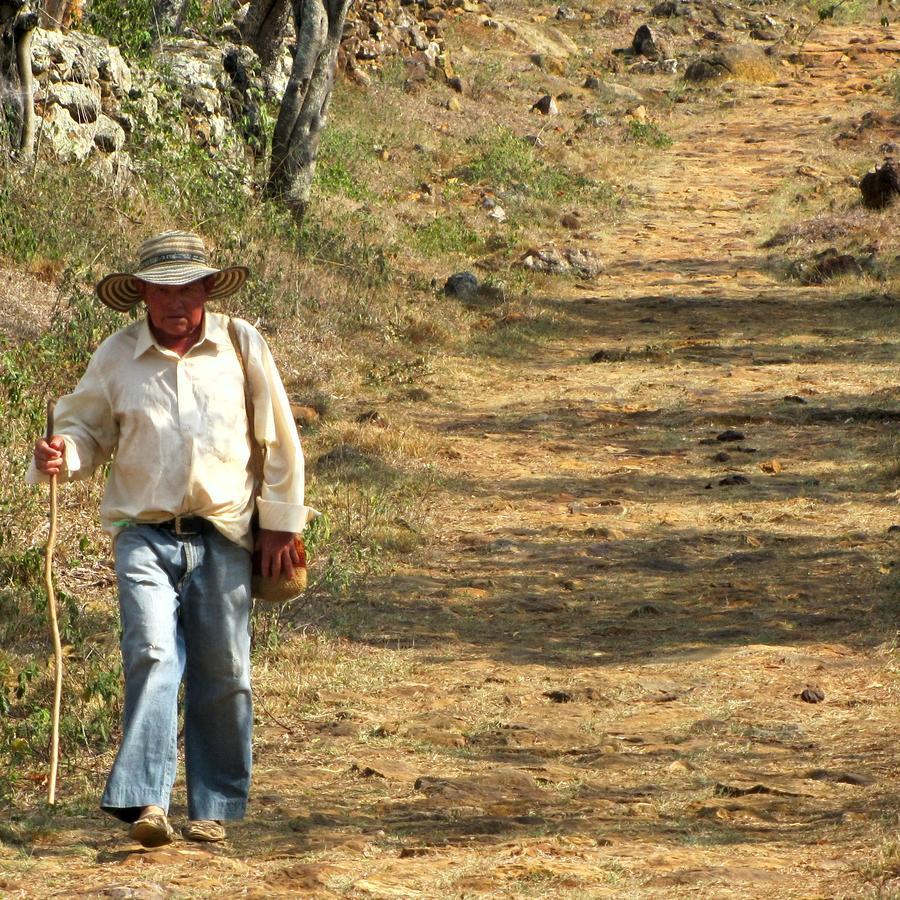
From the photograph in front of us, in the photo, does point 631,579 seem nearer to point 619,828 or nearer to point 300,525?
point 619,828

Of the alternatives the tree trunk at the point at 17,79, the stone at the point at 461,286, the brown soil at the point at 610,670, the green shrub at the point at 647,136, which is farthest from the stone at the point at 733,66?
the tree trunk at the point at 17,79

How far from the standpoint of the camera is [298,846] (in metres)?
4.53

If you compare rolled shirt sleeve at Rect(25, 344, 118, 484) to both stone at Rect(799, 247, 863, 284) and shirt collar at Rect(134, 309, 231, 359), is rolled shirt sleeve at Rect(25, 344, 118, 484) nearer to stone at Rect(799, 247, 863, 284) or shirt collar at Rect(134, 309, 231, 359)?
shirt collar at Rect(134, 309, 231, 359)

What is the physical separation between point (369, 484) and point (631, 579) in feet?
5.68

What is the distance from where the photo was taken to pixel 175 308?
4379mm

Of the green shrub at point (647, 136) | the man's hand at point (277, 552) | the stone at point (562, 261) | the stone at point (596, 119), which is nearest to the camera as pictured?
the man's hand at point (277, 552)

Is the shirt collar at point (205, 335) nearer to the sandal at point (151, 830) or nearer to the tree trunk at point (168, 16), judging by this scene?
the sandal at point (151, 830)

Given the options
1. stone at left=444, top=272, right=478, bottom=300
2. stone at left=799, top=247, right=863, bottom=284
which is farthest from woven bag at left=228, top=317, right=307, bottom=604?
stone at left=799, top=247, right=863, bottom=284

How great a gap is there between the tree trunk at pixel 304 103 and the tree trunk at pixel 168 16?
4.55 ft

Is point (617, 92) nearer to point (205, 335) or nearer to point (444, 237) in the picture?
point (444, 237)

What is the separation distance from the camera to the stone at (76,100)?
11.8 meters

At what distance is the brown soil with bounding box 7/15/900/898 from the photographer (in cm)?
435

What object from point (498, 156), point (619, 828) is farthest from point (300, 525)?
point (498, 156)

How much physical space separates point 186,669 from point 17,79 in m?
7.52
